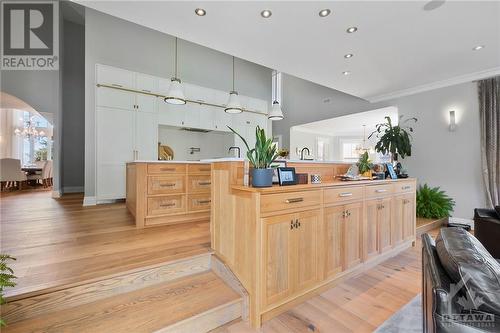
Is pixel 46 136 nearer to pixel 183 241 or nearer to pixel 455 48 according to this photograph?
pixel 183 241

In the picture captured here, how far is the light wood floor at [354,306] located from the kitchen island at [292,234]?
7cm

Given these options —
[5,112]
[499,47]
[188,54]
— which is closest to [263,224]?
[499,47]

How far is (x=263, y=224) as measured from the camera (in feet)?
5.07

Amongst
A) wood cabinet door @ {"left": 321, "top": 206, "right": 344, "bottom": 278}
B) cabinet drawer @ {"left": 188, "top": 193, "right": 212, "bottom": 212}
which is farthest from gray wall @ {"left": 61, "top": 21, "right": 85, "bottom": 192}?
wood cabinet door @ {"left": 321, "top": 206, "right": 344, "bottom": 278}

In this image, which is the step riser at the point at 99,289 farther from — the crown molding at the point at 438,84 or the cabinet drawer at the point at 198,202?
the crown molding at the point at 438,84

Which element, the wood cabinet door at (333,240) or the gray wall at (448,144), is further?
the gray wall at (448,144)

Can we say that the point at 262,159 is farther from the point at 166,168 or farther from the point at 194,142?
the point at 194,142

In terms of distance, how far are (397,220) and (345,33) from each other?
2427mm

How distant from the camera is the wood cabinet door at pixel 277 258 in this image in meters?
1.57

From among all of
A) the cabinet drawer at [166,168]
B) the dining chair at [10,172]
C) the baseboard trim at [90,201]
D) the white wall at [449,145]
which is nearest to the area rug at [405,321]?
the cabinet drawer at [166,168]

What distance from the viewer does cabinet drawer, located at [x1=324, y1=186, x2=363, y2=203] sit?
6.42 feet

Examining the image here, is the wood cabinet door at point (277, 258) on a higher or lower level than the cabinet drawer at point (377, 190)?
lower

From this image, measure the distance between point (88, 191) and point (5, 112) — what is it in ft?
24.4

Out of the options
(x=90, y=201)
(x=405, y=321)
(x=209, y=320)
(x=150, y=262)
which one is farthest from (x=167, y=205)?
(x=405, y=321)
